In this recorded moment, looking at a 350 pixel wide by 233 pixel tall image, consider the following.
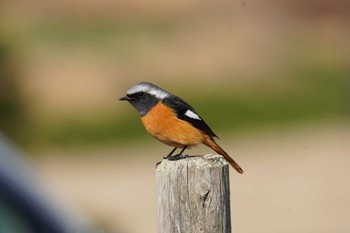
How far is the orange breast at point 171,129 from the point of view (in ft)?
26.5

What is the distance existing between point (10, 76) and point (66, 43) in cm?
1184

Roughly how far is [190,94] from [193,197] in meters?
21.6

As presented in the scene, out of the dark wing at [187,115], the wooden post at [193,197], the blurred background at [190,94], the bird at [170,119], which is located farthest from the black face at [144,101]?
the wooden post at [193,197]

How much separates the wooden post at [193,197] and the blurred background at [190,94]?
4794 mm

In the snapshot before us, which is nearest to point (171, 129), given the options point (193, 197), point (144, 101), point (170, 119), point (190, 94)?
point (170, 119)

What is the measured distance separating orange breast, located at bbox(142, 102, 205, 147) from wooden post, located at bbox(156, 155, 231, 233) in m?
2.56

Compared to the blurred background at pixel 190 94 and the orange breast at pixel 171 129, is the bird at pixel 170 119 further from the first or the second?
the blurred background at pixel 190 94

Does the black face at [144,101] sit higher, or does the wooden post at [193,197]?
the black face at [144,101]

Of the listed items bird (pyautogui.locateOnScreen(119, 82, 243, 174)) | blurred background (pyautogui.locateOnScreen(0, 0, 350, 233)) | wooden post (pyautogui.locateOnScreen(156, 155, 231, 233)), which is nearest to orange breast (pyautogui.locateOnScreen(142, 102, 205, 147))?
bird (pyautogui.locateOnScreen(119, 82, 243, 174))

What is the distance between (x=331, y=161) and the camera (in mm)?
18922

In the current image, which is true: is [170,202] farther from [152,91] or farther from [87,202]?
[87,202]

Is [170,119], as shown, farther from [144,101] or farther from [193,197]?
[193,197]

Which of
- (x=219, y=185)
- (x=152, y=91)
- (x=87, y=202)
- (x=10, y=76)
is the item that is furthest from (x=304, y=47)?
(x=219, y=185)

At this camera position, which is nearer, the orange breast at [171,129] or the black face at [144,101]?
the orange breast at [171,129]
